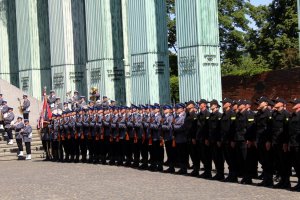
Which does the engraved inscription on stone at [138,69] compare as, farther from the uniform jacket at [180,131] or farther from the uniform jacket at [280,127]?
the uniform jacket at [280,127]

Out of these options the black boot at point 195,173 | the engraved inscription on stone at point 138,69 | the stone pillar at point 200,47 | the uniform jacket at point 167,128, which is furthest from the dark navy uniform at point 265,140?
the engraved inscription on stone at point 138,69

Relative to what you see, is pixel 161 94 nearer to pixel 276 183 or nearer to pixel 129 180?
pixel 129 180

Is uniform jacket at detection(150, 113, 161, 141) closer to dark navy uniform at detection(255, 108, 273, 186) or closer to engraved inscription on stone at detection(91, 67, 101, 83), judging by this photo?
dark navy uniform at detection(255, 108, 273, 186)

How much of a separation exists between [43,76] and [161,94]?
8.98 m

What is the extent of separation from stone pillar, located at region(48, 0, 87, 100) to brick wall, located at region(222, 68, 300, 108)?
6311mm

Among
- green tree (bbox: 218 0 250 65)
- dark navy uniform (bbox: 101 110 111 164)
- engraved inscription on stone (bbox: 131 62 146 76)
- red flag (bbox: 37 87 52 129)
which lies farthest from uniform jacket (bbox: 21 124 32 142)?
green tree (bbox: 218 0 250 65)

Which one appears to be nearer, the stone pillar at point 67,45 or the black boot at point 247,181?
the black boot at point 247,181

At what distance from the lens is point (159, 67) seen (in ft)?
82.1

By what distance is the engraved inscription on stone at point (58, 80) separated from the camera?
2979 cm

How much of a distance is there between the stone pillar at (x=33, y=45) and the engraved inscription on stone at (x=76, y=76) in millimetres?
2720

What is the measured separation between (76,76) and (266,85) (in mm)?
7686

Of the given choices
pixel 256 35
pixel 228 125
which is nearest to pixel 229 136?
pixel 228 125

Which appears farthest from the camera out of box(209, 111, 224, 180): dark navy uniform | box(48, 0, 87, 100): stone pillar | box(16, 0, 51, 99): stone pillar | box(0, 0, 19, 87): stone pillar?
box(0, 0, 19, 87): stone pillar

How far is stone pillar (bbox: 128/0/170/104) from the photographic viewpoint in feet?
81.0
